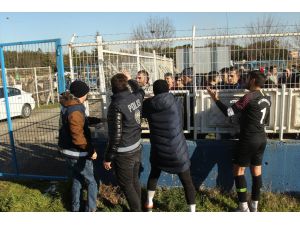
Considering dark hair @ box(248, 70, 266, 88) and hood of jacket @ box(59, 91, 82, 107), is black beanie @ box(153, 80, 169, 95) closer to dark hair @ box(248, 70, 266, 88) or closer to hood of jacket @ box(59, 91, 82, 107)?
hood of jacket @ box(59, 91, 82, 107)

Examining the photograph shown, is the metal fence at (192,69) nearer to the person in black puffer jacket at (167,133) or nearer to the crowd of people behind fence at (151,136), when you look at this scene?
the crowd of people behind fence at (151,136)

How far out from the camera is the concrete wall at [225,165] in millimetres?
4602

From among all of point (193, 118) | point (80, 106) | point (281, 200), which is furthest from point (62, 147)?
point (281, 200)

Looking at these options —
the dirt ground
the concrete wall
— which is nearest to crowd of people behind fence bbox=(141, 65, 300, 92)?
the concrete wall

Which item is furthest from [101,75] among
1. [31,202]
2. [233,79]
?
[31,202]

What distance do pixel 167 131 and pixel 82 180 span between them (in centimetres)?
147

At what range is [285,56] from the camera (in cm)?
450

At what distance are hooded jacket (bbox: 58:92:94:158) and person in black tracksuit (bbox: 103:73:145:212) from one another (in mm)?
422

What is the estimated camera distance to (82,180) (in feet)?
14.4

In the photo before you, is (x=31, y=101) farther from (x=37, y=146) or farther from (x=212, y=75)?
(x=212, y=75)

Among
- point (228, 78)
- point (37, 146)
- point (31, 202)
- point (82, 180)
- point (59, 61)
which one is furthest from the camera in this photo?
point (37, 146)

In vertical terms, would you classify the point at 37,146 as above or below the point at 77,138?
below

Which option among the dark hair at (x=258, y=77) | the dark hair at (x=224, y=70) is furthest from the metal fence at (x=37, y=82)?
the dark hair at (x=258, y=77)

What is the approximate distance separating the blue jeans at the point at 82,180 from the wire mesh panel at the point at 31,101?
5.53ft
